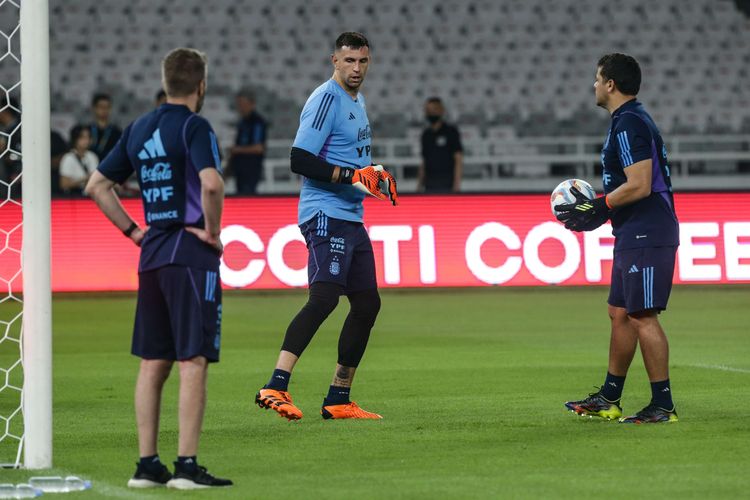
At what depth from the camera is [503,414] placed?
848 cm

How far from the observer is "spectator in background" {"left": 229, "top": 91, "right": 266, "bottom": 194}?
21.0 meters

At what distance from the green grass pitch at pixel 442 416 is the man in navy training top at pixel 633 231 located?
0.24 meters

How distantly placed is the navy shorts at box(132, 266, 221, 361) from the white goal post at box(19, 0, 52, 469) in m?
0.74

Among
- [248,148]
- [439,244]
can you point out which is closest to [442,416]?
[439,244]

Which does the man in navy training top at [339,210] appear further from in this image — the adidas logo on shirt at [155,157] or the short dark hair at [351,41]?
the adidas logo on shirt at [155,157]

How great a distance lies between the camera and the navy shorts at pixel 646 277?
807cm

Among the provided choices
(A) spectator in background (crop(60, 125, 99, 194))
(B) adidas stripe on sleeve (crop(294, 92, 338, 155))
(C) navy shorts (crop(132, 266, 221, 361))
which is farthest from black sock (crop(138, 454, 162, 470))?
(A) spectator in background (crop(60, 125, 99, 194))

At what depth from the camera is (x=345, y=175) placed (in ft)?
27.5

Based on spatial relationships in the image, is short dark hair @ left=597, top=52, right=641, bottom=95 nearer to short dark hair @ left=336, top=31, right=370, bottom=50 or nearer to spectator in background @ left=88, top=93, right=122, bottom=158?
short dark hair @ left=336, top=31, right=370, bottom=50

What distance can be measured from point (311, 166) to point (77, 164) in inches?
450

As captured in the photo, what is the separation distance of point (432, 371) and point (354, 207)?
8.45ft

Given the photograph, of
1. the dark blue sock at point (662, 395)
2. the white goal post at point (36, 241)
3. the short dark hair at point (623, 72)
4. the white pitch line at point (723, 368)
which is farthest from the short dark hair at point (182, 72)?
the white pitch line at point (723, 368)

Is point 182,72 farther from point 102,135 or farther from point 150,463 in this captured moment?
point 102,135

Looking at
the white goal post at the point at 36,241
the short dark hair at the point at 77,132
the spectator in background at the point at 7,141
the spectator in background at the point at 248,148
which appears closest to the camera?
the white goal post at the point at 36,241
